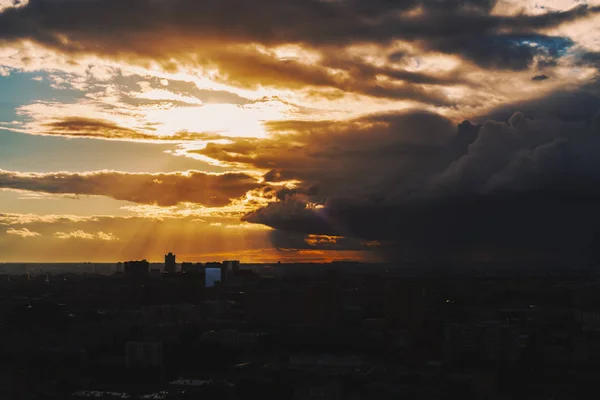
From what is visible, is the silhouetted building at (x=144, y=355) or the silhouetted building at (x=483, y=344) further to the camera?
the silhouetted building at (x=483, y=344)

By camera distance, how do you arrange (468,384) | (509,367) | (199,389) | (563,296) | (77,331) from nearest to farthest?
1. (199,389)
2. (468,384)
3. (509,367)
4. (77,331)
5. (563,296)

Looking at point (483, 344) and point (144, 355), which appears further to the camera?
point (483, 344)

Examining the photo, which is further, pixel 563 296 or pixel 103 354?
pixel 563 296

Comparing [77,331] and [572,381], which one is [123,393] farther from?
[77,331]

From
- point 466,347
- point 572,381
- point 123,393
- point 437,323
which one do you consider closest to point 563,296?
point 437,323

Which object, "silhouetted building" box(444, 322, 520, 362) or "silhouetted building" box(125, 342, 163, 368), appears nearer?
"silhouetted building" box(125, 342, 163, 368)

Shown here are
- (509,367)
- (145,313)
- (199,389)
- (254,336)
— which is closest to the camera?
(199,389)

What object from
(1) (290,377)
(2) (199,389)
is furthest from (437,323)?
(2) (199,389)

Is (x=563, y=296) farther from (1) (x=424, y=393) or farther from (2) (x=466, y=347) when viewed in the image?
(1) (x=424, y=393)

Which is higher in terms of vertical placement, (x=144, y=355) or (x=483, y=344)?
(x=144, y=355)
